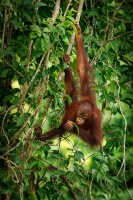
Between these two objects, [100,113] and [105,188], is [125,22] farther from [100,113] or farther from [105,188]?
[105,188]

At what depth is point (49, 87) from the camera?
450cm

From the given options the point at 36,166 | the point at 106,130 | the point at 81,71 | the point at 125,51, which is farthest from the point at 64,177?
the point at 125,51

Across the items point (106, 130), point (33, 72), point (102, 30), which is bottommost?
point (106, 130)

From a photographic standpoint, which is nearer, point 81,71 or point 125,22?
point 81,71

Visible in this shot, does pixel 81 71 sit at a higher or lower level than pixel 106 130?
higher

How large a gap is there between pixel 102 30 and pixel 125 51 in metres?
0.32

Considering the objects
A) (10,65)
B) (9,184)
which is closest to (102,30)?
(10,65)

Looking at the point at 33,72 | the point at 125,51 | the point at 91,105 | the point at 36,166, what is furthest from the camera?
the point at 125,51

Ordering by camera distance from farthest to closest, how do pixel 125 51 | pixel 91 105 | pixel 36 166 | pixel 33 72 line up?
pixel 125 51 < pixel 91 105 < pixel 36 166 < pixel 33 72

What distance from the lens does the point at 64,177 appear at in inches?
200

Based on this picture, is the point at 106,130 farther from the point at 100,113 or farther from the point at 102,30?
the point at 102,30

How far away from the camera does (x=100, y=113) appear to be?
532cm

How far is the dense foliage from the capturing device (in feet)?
14.5

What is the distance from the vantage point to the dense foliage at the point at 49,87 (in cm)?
441
